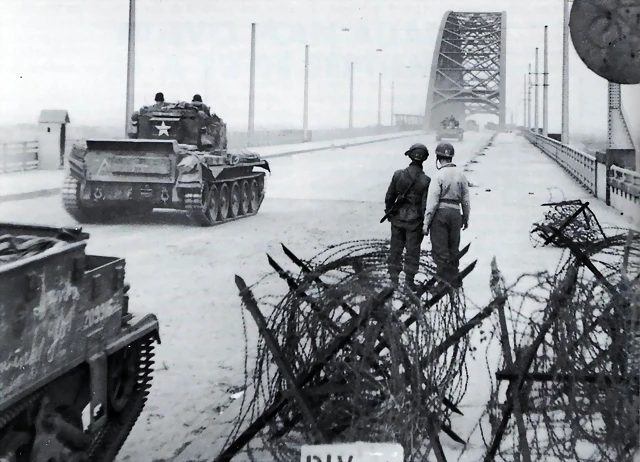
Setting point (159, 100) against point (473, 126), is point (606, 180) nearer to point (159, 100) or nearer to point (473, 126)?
point (159, 100)

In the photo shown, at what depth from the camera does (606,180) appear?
14.9m

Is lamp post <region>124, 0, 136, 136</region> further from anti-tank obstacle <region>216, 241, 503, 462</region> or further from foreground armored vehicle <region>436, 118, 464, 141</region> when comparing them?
foreground armored vehicle <region>436, 118, 464, 141</region>

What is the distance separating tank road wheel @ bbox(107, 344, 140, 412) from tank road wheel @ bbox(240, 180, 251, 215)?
11215 millimetres

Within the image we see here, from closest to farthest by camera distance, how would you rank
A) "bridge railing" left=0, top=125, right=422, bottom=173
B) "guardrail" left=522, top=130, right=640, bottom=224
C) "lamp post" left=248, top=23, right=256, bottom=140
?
"guardrail" left=522, top=130, right=640, bottom=224, "bridge railing" left=0, top=125, right=422, bottom=173, "lamp post" left=248, top=23, right=256, bottom=140

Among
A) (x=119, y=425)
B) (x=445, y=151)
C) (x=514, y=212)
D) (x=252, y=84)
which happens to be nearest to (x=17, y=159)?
(x=252, y=84)

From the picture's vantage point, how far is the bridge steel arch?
111ft

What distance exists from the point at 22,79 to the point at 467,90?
99.8ft

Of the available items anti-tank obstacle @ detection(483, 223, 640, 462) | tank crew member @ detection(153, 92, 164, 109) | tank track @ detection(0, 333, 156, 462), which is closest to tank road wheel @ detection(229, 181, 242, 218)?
tank crew member @ detection(153, 92, 164, 109)

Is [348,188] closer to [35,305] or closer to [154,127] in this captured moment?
[154,127]

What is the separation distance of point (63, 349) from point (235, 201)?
12045mm

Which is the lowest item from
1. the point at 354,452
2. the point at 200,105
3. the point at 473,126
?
the point at 354,452

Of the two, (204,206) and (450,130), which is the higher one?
(450,130)

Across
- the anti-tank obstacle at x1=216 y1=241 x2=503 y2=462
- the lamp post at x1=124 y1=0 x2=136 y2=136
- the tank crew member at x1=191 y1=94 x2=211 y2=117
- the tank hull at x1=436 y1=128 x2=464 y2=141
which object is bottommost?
the anti-tank obstacle at x1=216 y1=241 x2=503 y2=462

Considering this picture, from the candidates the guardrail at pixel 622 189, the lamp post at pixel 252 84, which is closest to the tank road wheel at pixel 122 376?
the guardrail at pixel 622 189
